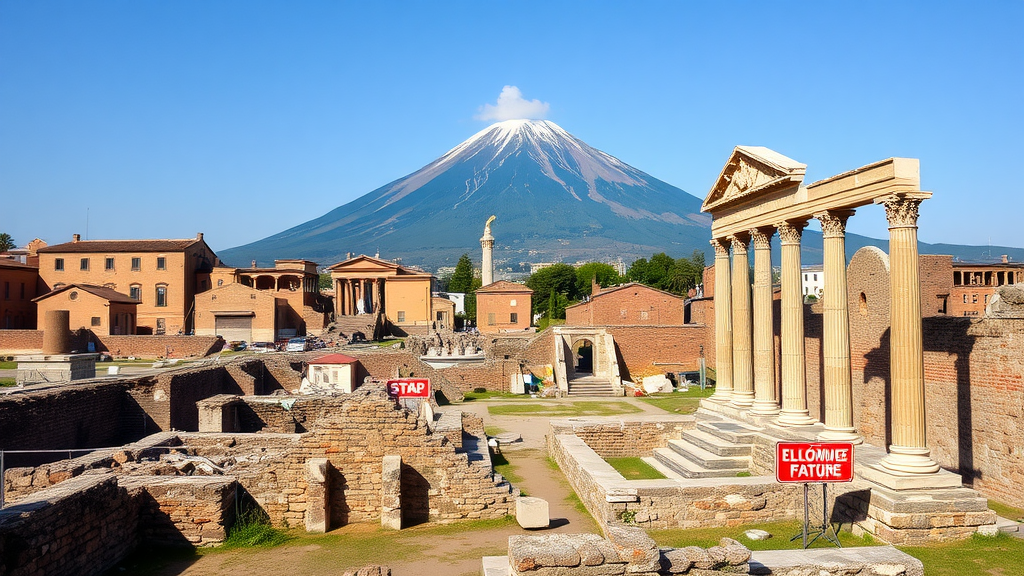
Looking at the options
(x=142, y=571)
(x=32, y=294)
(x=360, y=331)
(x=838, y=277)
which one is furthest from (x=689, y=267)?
(x=142, y=571)

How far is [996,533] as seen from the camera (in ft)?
41.5

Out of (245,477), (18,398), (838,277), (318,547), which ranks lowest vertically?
(318,547)

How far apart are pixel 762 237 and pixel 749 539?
28.6 ft

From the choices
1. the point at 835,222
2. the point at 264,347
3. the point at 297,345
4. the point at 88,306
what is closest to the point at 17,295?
the point at 88,306

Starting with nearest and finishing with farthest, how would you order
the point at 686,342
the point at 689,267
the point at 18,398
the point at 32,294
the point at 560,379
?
the point at 18,398, the point at 560,379, the point at 686,342, the point at 32,294, the point at 689,267

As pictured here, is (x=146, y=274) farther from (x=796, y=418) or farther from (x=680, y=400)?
(x=796, y=418)

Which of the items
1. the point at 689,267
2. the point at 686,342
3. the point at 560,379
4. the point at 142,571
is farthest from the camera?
the point at 689,267

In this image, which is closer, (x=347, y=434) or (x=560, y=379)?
(x=347, y=434)

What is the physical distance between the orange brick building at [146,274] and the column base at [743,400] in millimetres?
61656

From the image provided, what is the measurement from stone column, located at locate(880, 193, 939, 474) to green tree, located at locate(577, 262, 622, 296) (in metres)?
101

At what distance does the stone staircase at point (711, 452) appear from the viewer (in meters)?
17.1

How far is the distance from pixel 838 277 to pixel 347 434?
36.8 ft

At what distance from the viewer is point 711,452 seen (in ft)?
58.8

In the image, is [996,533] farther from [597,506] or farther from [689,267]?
[689,267]
